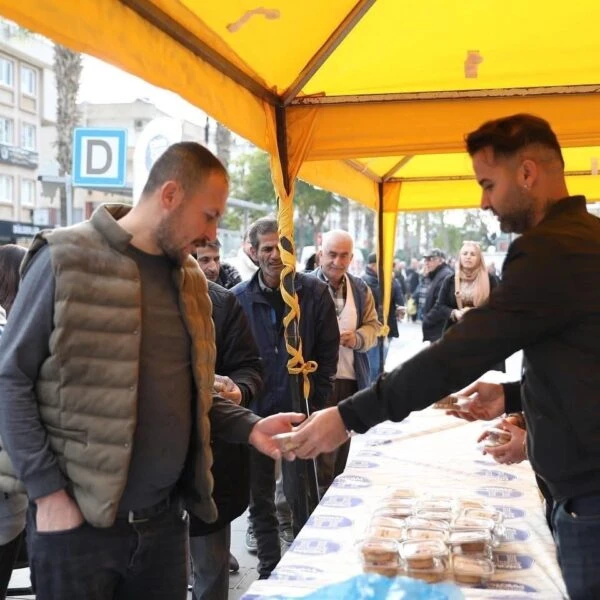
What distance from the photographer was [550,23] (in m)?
3.58

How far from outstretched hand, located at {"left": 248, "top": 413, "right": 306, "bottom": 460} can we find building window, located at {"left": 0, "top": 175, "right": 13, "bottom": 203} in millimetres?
35586

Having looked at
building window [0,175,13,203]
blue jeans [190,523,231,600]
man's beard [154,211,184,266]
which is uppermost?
building window [0,175,13,203]

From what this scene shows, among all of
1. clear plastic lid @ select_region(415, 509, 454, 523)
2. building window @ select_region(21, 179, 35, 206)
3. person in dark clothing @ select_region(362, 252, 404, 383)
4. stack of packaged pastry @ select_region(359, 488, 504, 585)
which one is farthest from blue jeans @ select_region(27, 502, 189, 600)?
building window @ select_region(21, 179, 35, 206)

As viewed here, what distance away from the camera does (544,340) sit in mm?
1868

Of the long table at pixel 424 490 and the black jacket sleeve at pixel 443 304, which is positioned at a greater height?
the black jacket sleeve at pixel 443 304

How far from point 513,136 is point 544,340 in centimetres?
55

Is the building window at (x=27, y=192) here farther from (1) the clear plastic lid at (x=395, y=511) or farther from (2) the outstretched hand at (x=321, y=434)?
(2) the outstretched hand at (x=321, y=434)

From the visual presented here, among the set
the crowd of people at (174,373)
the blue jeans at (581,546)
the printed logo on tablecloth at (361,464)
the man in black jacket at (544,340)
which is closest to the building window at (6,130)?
the printed logo on tablecloth at (361,464)

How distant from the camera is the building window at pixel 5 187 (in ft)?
116

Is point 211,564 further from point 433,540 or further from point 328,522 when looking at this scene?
point 433,540

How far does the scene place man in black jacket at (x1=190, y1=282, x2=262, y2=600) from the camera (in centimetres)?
321

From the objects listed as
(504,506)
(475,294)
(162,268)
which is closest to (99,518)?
(162,268)

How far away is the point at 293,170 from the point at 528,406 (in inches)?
97.8

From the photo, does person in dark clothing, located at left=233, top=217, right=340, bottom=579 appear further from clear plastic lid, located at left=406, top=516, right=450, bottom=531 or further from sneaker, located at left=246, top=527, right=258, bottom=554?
clear plastic lid, located at left=406, top=516, right=450, bottom=531
